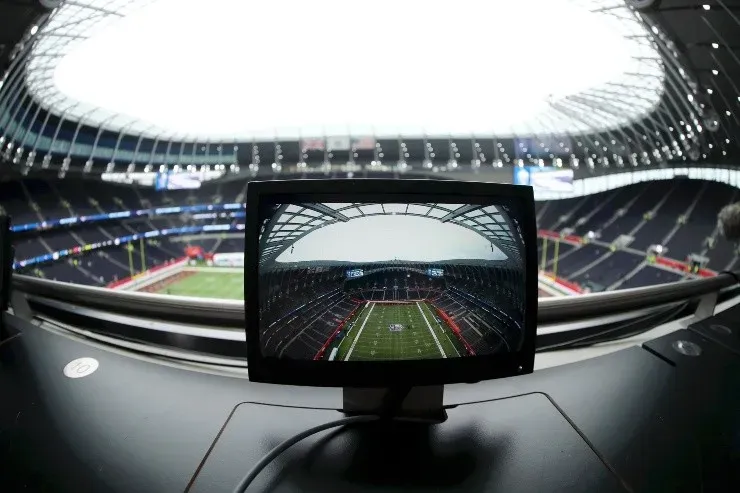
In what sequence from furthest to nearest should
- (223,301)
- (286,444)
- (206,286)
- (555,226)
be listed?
(555,226)
(206,286)
(223,301)
(286,444)

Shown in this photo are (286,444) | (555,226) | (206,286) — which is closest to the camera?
(286,444)

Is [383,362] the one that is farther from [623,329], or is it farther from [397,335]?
[623,329]

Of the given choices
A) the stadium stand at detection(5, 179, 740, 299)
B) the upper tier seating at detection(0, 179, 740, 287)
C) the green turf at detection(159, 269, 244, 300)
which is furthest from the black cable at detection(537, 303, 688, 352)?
the upper tier seating at detection(0, 179, 740, 287)

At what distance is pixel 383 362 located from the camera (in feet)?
2.86

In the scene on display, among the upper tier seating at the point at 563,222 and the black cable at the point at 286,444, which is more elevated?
the black cable at the point at 286,444

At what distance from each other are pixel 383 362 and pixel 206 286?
18.0 metres

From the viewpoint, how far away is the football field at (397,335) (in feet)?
2.88

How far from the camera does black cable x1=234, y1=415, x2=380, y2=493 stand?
764mm

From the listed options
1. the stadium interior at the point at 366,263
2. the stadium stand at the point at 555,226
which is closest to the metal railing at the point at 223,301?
the stadium interior at the point at 366,263

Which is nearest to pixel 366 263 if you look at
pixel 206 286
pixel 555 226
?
pixel 206 286

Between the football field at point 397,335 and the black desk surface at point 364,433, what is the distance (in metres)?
0.24

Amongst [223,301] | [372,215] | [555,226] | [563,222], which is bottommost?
[555,226]

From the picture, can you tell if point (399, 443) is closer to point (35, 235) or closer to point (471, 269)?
point (471, 269)

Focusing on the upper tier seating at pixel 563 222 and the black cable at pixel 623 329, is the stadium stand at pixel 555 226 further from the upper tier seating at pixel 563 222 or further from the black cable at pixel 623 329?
the black cable at pixel 623 329
